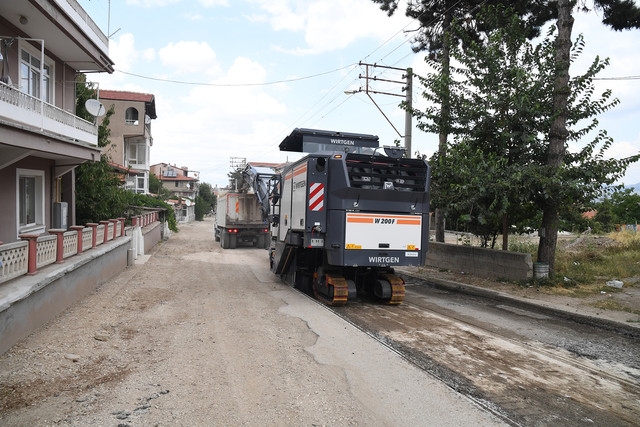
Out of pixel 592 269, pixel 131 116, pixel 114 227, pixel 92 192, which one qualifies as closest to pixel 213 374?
pixel 114 227

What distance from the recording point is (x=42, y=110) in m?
10.1

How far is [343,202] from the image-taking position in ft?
29.0

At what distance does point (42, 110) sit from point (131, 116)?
29320 millimetres

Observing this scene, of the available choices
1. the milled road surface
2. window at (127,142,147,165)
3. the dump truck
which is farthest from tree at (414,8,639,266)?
window at (127,142,147,165)

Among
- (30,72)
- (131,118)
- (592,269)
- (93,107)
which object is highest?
(131,118)

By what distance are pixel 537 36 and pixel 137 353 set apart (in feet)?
48.1

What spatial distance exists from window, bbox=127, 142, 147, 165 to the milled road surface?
1275 inches

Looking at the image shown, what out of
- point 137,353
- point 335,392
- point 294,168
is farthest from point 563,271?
point 137,353

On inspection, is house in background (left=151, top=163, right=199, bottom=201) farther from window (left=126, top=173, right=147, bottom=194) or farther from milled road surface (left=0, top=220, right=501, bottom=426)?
milled road surface (left=0, top=220, right=501, bottom=426)

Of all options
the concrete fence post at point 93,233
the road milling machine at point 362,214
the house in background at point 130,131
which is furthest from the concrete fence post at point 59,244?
the house in background at point 130,131

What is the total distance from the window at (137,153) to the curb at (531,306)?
31720 millimetres

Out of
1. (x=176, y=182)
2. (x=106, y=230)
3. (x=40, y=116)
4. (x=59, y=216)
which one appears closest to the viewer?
(x=40, y=116)

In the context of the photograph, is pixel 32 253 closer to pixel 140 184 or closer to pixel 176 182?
pixel 140 184

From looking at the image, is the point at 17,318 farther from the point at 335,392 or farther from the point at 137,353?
the point at 335,392
